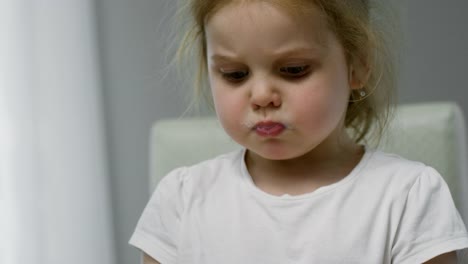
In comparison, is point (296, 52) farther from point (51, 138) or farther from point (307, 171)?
point (51, 138)

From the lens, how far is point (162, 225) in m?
0.99

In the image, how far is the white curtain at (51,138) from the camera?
5.28 ft

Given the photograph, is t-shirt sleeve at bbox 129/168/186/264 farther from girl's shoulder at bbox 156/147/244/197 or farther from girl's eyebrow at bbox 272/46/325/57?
girl's eyebrow at bbox 272/46/325/57

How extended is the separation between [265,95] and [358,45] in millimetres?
152

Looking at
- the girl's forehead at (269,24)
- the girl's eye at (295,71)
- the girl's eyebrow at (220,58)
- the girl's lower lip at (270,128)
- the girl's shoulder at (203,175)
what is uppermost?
the girl's forehead at (269,24)

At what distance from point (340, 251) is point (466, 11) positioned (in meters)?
0.95

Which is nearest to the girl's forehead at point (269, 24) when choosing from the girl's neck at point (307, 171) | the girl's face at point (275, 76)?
the girl's face at point (275, 76)

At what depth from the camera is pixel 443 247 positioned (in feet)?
2.72

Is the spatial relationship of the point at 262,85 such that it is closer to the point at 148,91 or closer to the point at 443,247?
the point at 443,247

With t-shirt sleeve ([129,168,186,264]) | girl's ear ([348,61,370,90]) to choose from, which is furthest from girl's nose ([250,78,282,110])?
t-shirt sleeve ([129,168,186,264])

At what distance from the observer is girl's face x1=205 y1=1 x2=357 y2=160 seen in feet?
2.70

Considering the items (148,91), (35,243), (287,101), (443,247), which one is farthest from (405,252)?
(148,91)

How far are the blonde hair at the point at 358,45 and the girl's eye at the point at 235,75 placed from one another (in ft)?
0.24

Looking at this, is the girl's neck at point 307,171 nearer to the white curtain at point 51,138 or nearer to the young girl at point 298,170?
the young girl at point 298,170
